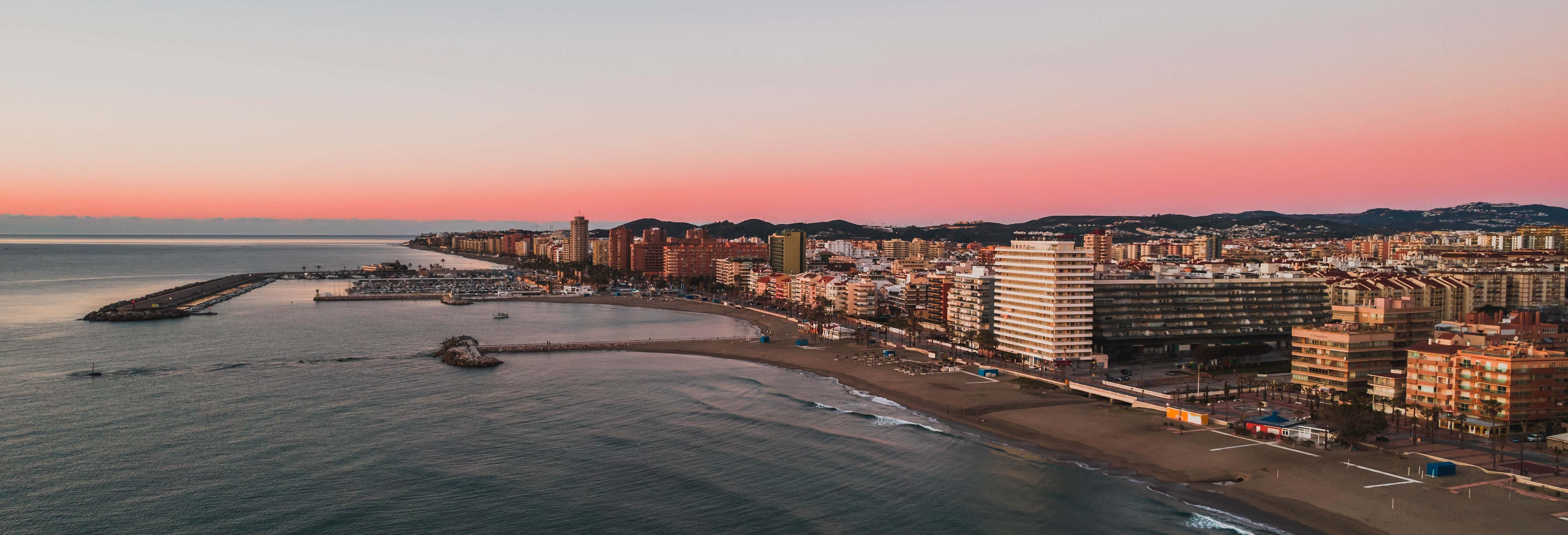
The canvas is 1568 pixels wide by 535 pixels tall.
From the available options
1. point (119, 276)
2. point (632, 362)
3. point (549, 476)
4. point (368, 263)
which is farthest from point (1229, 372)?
point (368, 263)

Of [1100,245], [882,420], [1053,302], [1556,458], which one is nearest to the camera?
[1556,458]

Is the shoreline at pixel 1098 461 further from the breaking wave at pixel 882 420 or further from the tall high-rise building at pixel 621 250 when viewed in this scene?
the tall high-rise building at pixel 621 250

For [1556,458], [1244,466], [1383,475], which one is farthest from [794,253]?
[1556,458]

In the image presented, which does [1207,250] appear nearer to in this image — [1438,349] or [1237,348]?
[1237,348]

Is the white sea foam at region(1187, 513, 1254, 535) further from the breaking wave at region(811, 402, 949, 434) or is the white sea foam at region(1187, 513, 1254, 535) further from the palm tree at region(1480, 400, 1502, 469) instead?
the palm tree at region(1480, 400, 1502, 469)

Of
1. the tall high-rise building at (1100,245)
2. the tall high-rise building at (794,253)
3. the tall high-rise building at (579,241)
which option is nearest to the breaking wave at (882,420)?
the tall high-rise building at (794,253)

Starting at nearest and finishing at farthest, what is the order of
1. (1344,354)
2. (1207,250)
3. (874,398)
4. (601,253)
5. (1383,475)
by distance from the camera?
1. (1383,475)
2. (1344,354)
3. (874,398)
4. (1207,250)
5. (601,253)

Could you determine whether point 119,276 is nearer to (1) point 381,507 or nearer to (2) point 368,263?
(2) point 368,263
